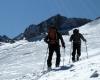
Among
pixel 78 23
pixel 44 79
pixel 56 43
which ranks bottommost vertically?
pixel 44 79

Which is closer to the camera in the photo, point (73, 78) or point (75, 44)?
point (73, 78)

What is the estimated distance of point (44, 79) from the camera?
13.9 m

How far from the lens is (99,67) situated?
13.3 metres

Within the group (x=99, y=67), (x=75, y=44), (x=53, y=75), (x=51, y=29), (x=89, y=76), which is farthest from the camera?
(x=75, y=44)

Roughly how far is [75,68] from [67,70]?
0.32 metres

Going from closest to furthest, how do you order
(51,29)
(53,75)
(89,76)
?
1. (89,76)
2. (53,75)
3. (51,29)

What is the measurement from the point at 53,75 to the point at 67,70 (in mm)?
668

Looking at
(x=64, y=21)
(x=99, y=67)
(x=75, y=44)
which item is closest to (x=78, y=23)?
(x=64, y=21)

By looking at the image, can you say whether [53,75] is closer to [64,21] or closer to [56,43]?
[56,43]

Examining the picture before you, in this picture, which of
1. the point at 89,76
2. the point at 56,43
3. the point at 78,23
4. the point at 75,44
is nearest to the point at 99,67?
the point at 89,76

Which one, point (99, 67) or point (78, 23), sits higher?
point (78, 23)

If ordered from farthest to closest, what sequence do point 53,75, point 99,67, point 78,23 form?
point 78,23, point 53,75, point 99,67

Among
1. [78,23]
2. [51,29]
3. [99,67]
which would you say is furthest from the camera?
[78,23]

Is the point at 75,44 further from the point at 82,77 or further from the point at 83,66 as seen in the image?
the point at 82,77
